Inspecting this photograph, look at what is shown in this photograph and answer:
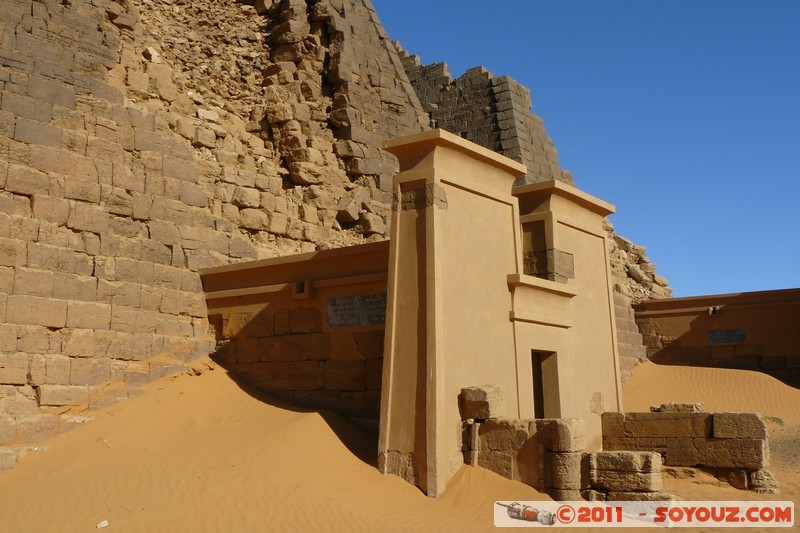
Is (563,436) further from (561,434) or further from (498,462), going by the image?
(498,462)

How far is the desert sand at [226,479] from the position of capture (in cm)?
835

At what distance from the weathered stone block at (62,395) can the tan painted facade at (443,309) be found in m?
2.54

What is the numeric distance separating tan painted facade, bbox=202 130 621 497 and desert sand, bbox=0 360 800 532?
53cm

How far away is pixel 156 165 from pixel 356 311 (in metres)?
4.85

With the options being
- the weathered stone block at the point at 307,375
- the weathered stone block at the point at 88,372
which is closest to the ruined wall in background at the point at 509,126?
the weathered stone block at the point at 307,375

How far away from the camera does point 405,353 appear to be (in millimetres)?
9844

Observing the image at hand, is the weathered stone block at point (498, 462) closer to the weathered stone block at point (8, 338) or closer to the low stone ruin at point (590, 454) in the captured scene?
the low stone ruin at point (590, 454)

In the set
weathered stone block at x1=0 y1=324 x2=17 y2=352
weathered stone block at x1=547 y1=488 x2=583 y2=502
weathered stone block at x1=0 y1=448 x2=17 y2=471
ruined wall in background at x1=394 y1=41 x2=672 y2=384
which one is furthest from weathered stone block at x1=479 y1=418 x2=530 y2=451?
ruined wall in background at x1=394 y1=41 x2=672 y2=384

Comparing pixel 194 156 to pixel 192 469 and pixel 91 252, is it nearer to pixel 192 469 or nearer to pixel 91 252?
pixel 91 252

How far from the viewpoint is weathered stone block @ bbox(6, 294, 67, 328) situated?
10.9 meters

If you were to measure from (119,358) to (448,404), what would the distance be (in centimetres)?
552

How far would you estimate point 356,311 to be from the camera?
1150cm

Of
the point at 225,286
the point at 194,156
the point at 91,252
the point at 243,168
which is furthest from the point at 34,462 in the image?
the point at 243,168

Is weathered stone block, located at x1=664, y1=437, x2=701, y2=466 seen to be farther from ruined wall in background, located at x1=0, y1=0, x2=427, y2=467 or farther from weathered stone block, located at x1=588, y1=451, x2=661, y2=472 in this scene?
ruined wall in background, located at x1=0, y1=0, x2=427, y2=467
